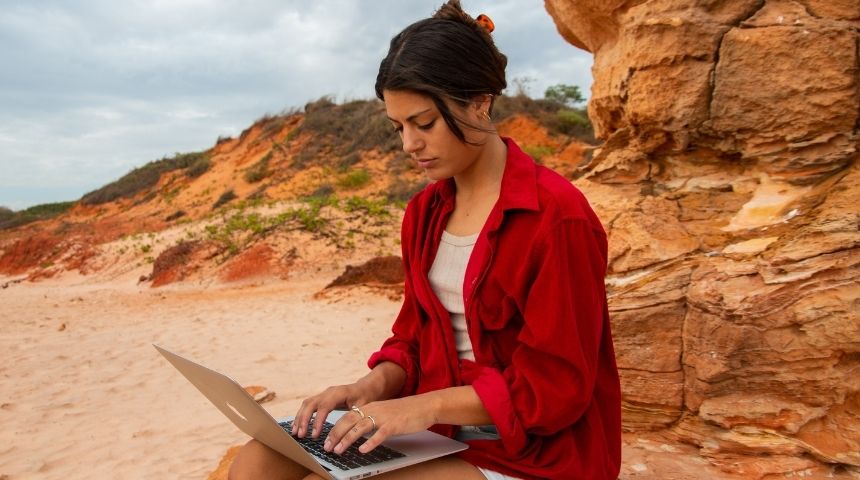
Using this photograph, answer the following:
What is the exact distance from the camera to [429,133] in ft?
5.24

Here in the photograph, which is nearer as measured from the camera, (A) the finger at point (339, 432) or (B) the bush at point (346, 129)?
(A) the finger at point (339, 432)

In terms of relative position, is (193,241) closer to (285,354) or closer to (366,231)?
(366,231)

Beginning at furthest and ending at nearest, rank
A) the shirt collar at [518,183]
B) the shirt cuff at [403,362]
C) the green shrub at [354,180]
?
the green shrub at [354,180]
the shirt cuff at [403,362]
the shirt collar at [518,183]

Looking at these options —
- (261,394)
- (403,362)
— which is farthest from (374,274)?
(403,362)

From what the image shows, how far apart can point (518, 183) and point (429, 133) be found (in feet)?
0.84

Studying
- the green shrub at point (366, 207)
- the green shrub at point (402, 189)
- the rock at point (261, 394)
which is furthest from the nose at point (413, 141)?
the green shrub at point (402, 189)

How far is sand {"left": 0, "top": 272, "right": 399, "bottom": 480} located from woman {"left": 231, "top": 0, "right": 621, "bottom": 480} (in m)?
2.25

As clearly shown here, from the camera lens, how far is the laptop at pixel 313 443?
4.58ft

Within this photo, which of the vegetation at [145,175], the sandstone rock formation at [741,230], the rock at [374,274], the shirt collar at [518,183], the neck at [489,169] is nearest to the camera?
the shirt collar at [518,183]

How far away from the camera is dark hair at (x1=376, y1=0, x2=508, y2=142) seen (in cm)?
152

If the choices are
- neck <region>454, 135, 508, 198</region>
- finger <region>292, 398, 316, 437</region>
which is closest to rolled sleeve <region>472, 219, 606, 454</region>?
neck <region>454, 135, 508, 198</region>

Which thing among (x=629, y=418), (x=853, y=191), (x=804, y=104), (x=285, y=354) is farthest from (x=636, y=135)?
(x=285, y=354)

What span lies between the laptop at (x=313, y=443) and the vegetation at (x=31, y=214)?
26266 millimetres

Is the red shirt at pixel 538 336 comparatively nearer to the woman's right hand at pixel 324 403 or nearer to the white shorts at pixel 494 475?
the white shorts at pixel 494 475
